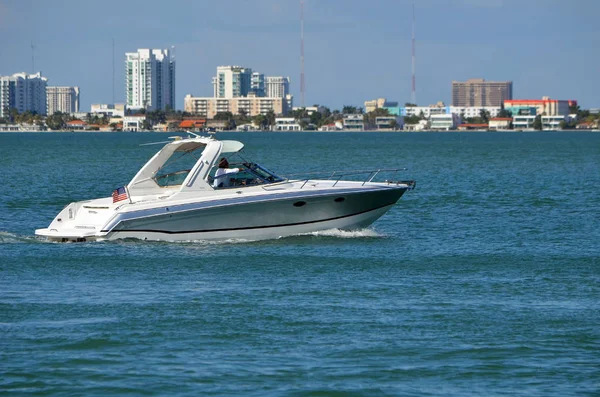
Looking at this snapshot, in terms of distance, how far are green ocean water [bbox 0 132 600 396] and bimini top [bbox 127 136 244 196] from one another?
1.60 metres

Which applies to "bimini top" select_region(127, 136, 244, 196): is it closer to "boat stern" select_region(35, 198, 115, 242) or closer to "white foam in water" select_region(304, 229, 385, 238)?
"boat stern" select_region(35, 198, 115, 242)

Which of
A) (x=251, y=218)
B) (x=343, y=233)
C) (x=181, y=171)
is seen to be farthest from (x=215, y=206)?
(x=343, y=233)

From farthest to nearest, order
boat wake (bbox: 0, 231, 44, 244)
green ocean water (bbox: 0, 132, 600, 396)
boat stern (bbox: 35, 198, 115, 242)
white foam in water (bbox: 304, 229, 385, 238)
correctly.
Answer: white foam in water (bbox: 304, 229, 385, 238) < boat wake (bbox: 0, 231, 44, 244) < boat stern (bbox: 35, 198, 115, 242) < green ocean water (bbox: 0, 132, 600, 396)

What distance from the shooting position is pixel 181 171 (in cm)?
2919

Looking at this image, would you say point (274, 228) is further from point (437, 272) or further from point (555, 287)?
point (555, 287)

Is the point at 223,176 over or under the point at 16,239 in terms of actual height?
over

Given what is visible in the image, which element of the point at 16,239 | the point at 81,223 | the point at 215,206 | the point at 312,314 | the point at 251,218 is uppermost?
the point at 215,206

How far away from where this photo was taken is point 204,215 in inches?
1096

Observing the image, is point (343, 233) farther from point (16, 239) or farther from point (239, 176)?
point (16, 239)

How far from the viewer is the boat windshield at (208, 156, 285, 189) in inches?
1109

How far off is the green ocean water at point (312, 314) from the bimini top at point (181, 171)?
1.60 metres

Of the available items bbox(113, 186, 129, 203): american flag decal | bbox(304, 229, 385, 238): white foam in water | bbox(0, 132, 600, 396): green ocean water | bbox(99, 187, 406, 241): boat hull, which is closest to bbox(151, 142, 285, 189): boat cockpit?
bbox(99, 187, 406, 241): boat hull

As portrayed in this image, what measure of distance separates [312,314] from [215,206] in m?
8.12

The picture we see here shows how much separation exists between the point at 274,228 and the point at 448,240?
4.88 m
